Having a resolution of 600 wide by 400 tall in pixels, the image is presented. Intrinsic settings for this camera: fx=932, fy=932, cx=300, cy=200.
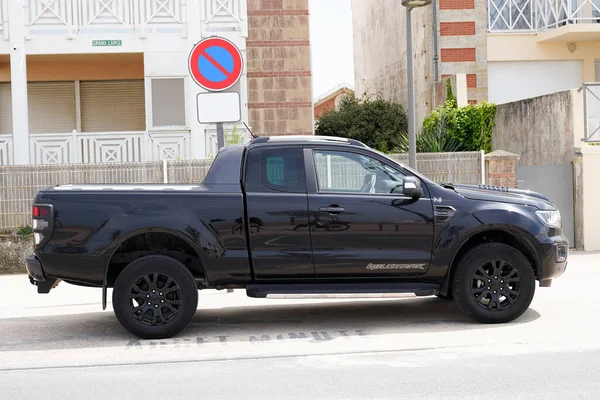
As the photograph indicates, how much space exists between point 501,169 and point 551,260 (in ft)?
24.7

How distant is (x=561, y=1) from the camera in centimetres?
2498

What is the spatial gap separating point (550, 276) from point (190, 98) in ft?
41.3

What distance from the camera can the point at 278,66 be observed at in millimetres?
24438

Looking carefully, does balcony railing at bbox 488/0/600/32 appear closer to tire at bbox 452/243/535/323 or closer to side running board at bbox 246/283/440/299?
tire at bbox 452/243/535/323

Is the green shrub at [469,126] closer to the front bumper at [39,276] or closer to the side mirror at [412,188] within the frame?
the side mirror at [412,188]

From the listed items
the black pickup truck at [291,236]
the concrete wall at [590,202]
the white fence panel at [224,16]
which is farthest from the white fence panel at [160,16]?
the black pickup truck at [291,236]

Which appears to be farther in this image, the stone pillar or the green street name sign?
the green street name sign

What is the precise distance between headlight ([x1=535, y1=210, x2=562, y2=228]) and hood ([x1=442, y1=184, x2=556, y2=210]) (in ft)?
0.18

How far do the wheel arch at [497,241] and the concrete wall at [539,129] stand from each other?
333 inches

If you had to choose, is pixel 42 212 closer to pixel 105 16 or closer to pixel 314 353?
pixel 314 353

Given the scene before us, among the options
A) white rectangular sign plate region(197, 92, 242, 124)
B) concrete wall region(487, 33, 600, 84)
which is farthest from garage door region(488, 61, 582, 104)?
white rectangular sign plate region(197, 92, 242, 124)

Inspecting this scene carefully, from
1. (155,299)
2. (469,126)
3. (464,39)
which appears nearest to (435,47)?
(464,39)

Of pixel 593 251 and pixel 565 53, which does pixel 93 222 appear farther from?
pixel 565 53

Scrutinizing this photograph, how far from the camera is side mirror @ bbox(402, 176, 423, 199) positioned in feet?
28.9
